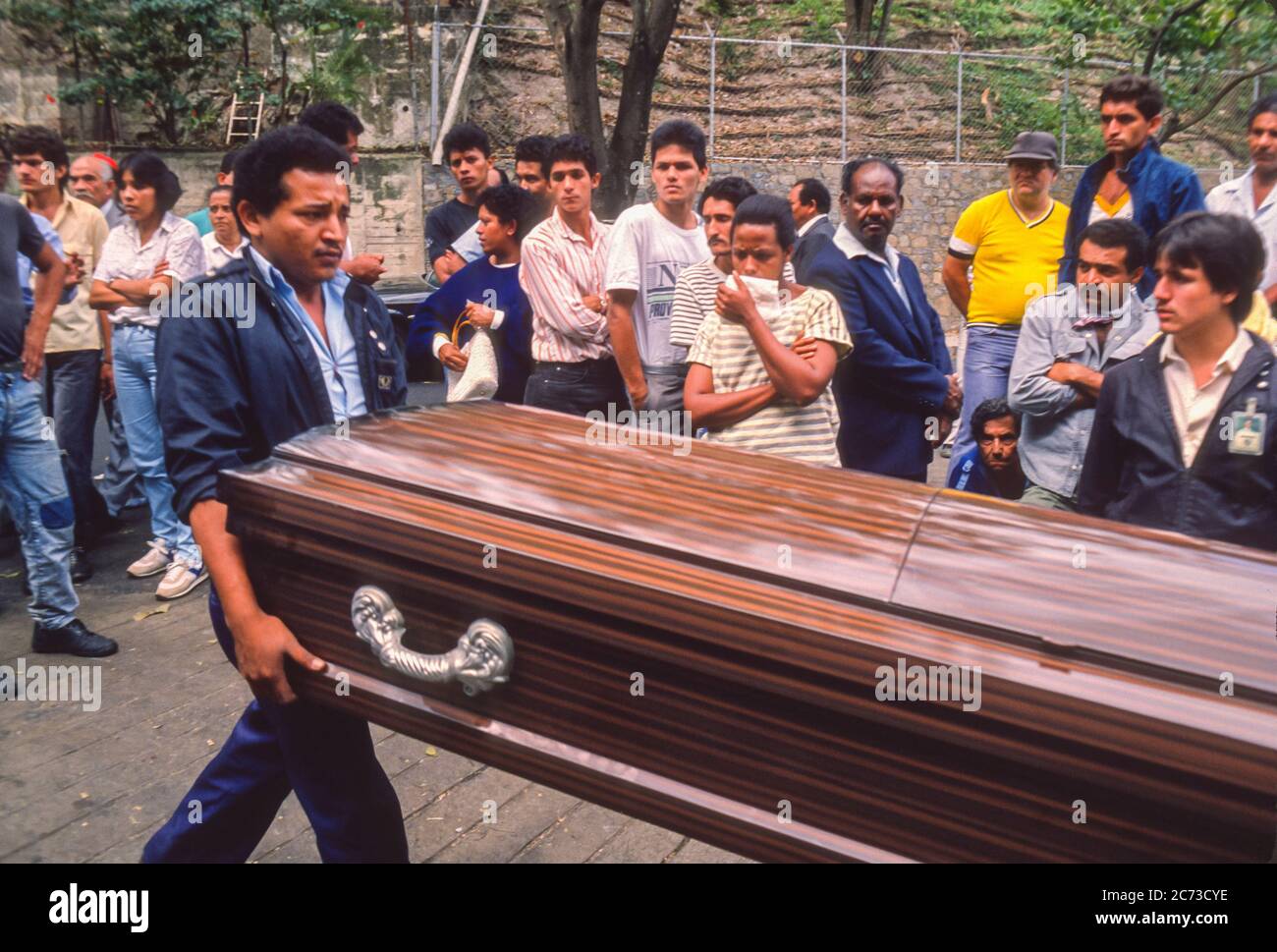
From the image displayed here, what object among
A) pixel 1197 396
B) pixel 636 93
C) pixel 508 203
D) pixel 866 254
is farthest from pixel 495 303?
pixel 636 93

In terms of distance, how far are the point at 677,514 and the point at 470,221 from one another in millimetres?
4760

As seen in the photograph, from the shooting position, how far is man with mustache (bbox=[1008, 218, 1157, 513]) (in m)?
3.82

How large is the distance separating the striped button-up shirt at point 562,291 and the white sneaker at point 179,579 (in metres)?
2.06

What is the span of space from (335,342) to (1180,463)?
6.56 ft

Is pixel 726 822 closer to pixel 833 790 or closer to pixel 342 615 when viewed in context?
pixel 833 790

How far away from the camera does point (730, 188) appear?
4.68 metres

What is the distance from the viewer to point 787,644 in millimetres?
1241

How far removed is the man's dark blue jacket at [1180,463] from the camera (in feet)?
8.86

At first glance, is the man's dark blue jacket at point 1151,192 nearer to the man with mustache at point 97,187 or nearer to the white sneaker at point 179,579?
the white sneaker at point 179,579

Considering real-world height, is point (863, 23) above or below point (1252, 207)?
above

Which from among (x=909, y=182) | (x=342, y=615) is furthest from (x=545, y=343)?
(x=909, y=182)

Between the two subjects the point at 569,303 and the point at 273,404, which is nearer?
the point at 273,404

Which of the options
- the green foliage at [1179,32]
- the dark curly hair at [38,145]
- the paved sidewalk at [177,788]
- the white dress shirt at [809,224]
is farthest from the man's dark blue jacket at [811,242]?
the green foliage at [1179,32]

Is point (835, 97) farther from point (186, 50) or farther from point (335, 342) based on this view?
point (335, 342)
